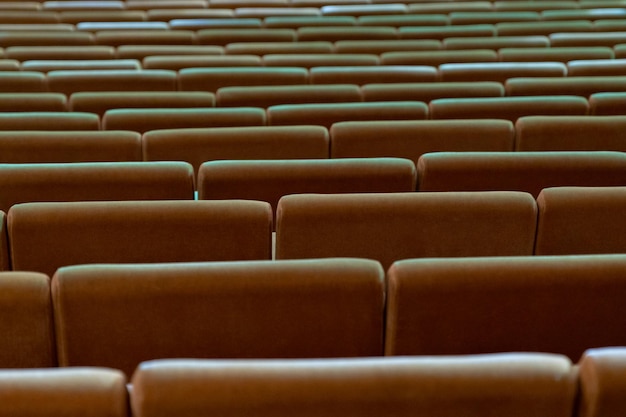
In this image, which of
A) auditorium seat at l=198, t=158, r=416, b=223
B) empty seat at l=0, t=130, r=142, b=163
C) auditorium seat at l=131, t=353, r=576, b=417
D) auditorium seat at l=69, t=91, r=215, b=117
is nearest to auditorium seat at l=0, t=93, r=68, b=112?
auditorium seat at l=69, t=91, r=215, b=117

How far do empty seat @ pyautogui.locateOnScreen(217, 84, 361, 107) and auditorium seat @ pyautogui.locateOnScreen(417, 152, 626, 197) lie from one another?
239mm

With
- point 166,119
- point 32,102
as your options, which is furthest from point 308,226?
point 32,102

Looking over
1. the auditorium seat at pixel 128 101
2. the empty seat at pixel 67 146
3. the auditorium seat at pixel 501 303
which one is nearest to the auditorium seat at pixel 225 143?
the empty seat at pixel 67 146

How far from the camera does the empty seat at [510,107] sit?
0.59 m

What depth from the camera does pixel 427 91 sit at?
2.13ft

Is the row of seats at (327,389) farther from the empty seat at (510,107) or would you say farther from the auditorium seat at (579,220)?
the empty seat at (510,107)

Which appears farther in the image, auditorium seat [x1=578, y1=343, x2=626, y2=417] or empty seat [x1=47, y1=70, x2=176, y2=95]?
empty seat [x1=47, y1=70, x2=176, y2=95]

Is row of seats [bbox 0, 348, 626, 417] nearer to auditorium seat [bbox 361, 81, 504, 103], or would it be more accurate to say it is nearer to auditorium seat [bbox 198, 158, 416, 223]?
auditorium seat [bbox 198, 158, 416, 223]

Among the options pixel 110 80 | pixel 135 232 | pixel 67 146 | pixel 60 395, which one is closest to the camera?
pixel 60 395

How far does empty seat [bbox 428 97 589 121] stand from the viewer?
23.3 inches

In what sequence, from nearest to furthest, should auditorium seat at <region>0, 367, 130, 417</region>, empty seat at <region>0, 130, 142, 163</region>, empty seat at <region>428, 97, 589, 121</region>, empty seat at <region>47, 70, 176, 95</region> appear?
auditorium seat at <region>0, 367, 130, 417</region>, empty seat at <region>0, 130, 142, 163</region>, empty seat at <region>428, 97, 589, 121</region>, empty seat at <region>47, 70, 176, 95</region>

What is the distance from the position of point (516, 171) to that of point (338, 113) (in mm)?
198

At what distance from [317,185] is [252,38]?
0.58 meters

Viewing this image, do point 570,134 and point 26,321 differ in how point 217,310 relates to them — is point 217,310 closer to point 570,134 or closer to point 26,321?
point 26,321
